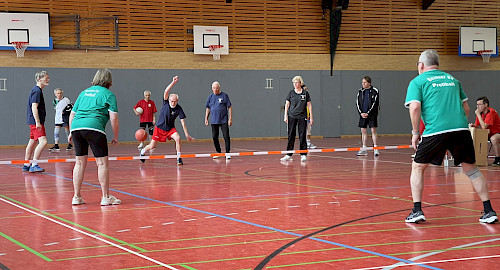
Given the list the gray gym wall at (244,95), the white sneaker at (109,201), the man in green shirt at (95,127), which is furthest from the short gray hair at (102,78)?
the gray gym wall at (244,95)

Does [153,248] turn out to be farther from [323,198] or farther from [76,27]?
[76,27]

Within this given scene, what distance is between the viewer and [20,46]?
2280 centimetres

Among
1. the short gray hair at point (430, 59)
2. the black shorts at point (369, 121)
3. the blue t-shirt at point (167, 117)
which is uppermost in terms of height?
the short gray hair at point (430, 59)

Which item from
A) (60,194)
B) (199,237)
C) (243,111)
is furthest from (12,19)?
(199,237)

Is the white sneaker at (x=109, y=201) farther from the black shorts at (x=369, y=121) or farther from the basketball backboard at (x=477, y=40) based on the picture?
the basketball backboard at (x=477, y=40)

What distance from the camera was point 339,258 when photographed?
16.6 ft

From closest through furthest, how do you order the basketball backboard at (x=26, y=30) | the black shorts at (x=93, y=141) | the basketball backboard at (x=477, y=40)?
the black shorts at (x=93, y=141) → the basketball backboard at (x=26, y=30) → the basketball backboard at (x=477, y=40)

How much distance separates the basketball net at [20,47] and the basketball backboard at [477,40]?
19.7 metres

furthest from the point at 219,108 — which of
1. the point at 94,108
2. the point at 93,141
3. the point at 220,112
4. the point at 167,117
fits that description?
the point at 93,141

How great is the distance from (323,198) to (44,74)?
621cm

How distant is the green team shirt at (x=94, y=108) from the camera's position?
8195 mm

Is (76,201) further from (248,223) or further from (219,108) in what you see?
(219,108)

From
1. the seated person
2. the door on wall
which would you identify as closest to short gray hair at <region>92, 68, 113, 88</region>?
the seated person

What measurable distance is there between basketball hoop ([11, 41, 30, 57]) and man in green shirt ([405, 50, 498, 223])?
63.5 feet
